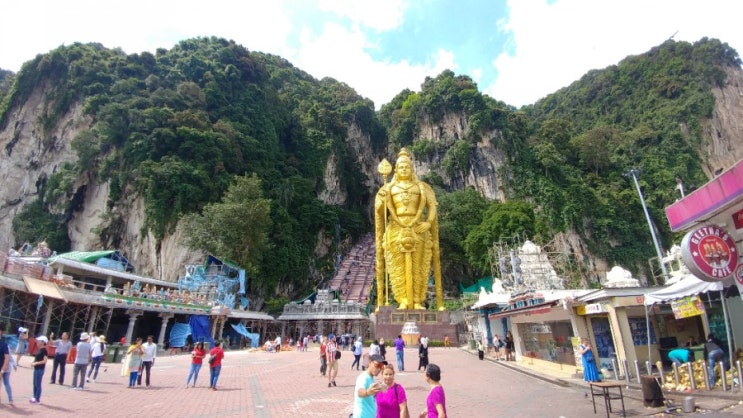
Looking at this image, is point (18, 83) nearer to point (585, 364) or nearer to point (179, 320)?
point (179, 320)

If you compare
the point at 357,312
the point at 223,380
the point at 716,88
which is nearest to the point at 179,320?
the point at 357,312

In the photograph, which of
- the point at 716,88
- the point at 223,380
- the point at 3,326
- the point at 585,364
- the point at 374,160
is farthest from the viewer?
the point at 374,160

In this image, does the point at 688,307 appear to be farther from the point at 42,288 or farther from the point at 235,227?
the point at 235,227

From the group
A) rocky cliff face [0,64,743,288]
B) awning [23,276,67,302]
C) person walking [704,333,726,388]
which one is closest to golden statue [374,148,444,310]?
rocky cliff face [0,64,743,288]

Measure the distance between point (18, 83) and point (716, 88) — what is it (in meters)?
67.7

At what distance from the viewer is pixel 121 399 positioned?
6.92 meters

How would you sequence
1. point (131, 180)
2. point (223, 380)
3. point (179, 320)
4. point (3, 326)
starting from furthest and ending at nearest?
point (131, 180)
point (179, 320)
point (3, 326)
point (223, 380)

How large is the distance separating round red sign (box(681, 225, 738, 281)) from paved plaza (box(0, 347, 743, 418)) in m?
1.68

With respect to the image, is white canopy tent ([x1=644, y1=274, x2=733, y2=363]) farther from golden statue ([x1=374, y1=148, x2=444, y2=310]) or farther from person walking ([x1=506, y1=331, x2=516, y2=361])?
golden statue ([x1=374, y1=148, x2=444, y2=310])

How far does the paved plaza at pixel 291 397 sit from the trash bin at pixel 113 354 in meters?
2.85

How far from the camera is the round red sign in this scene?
19.6ft

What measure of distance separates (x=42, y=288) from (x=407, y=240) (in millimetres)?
14266

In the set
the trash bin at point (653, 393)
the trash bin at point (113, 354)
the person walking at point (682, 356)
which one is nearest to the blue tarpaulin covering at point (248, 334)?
the trash bin at point (113, 354)

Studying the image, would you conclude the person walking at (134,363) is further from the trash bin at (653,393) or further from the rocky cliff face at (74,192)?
the rocky cliff face at (74,192)
